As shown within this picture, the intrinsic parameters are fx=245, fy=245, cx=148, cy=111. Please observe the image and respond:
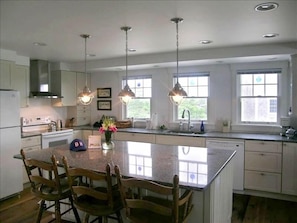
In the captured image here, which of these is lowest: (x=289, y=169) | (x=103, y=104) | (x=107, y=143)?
(x=289, y=169)

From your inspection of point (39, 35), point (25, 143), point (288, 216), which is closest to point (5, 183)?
point (25, 143)

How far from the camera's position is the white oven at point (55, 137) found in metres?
4.63

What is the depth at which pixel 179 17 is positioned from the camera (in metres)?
2.56

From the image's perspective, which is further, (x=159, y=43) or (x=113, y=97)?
(x=113, y=97)

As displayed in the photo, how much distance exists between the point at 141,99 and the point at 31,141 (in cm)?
244

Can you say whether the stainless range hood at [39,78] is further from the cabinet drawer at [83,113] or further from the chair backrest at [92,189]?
the chair backrest at [92,189]

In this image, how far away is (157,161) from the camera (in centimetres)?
257

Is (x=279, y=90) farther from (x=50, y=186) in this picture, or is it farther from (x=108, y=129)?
(x=50, y=186)

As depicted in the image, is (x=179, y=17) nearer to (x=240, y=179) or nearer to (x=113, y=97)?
(x=240, y=179)

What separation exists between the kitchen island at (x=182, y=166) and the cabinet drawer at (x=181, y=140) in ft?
3.68

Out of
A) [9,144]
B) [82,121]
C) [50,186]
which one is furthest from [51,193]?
[82,121]

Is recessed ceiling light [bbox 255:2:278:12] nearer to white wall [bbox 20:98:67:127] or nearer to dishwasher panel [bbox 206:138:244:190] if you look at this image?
dishwasher panel [bbox 206:138:244:190]

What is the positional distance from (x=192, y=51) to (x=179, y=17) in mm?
1782

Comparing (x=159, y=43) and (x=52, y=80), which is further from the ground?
(x=159, y=43)
